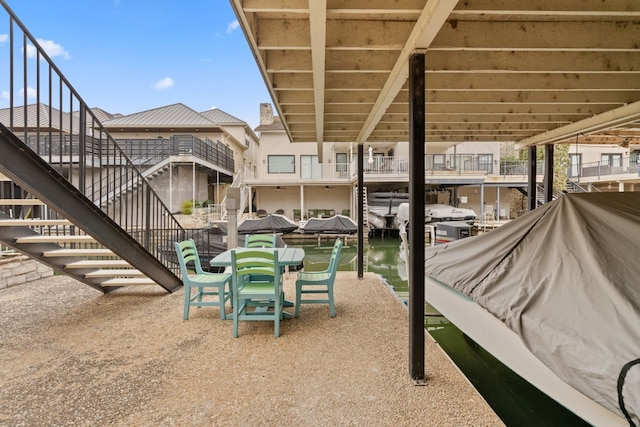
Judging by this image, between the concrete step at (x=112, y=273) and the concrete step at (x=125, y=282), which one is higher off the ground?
the concrete step at (x=112, y=273)

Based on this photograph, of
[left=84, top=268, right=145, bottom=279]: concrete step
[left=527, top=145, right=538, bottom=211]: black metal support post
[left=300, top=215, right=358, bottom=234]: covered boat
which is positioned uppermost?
[left=527, top=145, right=538, bottom=211]: black metal support post

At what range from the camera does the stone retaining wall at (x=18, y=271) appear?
5.19 m

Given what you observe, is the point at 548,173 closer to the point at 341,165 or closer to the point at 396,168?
the point at 396,168

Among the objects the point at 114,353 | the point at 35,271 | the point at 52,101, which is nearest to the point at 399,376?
the point at 114,353

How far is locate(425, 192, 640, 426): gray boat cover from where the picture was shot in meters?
1.68

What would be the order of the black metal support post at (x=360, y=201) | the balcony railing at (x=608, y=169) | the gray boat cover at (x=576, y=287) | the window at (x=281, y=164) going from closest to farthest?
the gray boat cover at (x=576, y=287) → the black metal support post at (x=360, y=201) → the balcony railing at (x=608, y=169) → the window at (x=281, y=164)

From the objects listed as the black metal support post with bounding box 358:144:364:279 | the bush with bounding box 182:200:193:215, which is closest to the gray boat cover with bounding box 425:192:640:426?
the black metal support post with bounding box 358:144:364:279

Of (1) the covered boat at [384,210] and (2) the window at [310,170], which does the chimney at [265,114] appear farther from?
(1) the covered boat at [384,210]

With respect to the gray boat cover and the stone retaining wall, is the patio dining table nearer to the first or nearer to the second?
the gray boat cover

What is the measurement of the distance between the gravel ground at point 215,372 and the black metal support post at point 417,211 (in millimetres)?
280

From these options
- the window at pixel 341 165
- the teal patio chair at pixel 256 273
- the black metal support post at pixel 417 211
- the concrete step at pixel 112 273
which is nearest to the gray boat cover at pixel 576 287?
the black metal support post at pixel 417 211

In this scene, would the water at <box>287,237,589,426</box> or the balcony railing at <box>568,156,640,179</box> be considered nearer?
the water at <box>287,237,589,426</box>

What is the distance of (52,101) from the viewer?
2.92 metres

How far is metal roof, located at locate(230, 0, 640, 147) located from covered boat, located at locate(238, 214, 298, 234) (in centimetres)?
754
